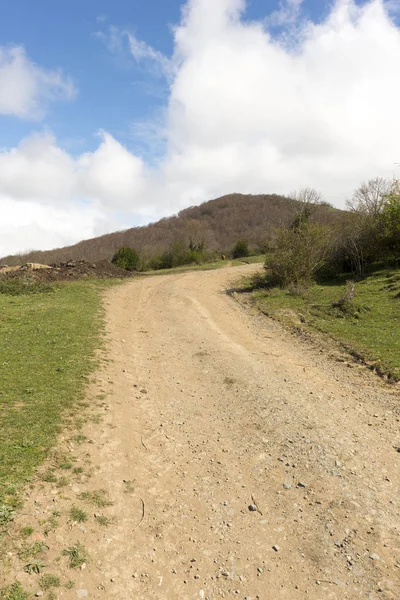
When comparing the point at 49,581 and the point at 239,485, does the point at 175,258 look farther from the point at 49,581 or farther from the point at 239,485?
the point at 49,581

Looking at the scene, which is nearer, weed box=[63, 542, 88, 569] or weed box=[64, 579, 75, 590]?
weed box=[64, 579, 75, 590]

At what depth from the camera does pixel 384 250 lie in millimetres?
23750

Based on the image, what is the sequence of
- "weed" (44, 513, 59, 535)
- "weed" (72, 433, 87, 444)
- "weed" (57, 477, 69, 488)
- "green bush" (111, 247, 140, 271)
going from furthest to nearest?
1. "green bush" (111, 247, 140, 271)
2. "weed" (72, 433, 87, 444)
3. "weed" (57, 477, 69, 488)
4. "weed" (44, 513, 59, 535)

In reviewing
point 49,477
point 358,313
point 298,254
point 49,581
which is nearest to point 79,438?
point 49,477

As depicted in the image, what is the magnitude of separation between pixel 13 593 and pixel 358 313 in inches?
556

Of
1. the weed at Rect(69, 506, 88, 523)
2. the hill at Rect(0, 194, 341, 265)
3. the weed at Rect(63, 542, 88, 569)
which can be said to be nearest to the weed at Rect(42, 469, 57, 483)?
the weed at Rect(69, 506, 88, 523)

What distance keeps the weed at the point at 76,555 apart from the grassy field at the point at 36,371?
85 cm

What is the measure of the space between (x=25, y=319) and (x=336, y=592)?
1353 cm

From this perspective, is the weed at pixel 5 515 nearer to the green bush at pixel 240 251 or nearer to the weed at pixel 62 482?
the weed at pixel 62 482

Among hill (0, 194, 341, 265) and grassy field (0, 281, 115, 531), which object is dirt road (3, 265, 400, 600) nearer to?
grassy field (0, 281, 115, 531)

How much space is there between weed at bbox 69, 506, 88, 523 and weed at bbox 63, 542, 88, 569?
0.38 meters

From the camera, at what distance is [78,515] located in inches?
185

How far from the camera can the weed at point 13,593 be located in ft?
11.6

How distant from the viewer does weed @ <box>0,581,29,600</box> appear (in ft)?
11.6
